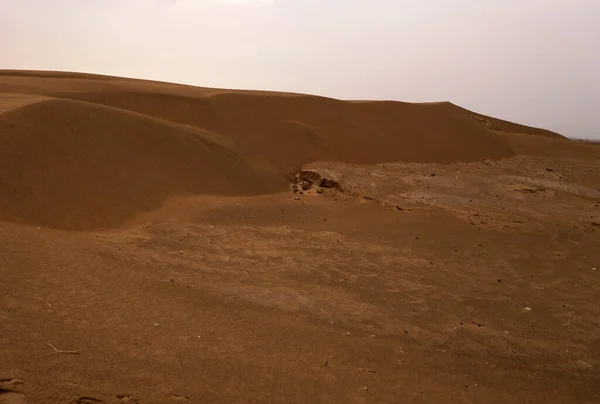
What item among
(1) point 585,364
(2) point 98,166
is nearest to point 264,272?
(1) point 585,364

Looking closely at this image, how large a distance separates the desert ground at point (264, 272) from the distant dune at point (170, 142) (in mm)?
57

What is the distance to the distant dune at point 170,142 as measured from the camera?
7238 millimetres

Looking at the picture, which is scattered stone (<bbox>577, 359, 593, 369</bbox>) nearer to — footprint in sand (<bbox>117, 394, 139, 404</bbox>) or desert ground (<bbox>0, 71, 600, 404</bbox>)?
desert ground (<bbox>0, 71, 600, 404</bbox>)

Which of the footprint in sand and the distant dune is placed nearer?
the footprint in sand

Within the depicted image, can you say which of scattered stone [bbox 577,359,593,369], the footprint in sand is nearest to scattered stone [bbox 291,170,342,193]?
scattered stone [bbox 577,359,593,369]

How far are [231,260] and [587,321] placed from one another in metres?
4.16

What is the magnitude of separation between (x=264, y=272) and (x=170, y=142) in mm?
5697

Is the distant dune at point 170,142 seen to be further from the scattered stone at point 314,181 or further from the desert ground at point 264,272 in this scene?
the scattered stone at point 314,181

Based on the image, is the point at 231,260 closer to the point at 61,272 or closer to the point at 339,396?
the point at 61,272

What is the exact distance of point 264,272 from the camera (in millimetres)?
5816

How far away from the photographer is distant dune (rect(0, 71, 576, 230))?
7238 mm

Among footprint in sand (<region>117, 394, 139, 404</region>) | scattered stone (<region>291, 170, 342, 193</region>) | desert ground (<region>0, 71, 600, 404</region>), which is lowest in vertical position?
footprint in sand (<region>117, 394, 139, 404</region>)

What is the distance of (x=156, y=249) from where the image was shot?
241 inches

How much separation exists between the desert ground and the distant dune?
2.2 inches
